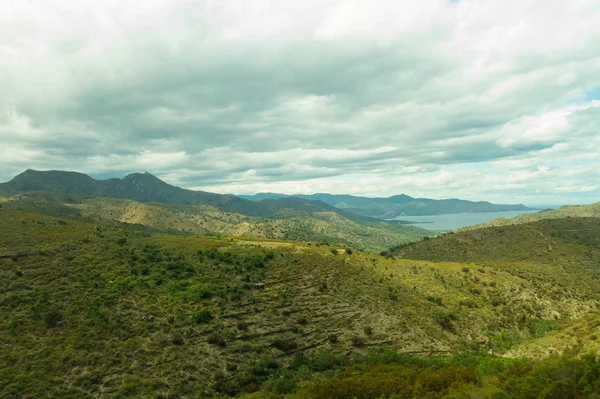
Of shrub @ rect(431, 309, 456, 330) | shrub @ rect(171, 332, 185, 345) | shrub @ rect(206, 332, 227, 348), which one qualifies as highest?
shrub @ rect(171, 332, 185, 345)

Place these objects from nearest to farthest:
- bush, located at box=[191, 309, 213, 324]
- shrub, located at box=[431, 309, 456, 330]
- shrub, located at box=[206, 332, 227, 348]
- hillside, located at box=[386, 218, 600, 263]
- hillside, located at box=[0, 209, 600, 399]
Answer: hillside, located at box=[0, 209, 600, 399] → shrub, located at box=[206, 332, 227, 348] → bush, located at box=[191, 309, 213, 324] → shrub, located at box=[431, 309, 456, 330] → hillside, located at box=[386, 218, 600, 263]

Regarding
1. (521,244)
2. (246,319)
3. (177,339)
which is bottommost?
(177,339)

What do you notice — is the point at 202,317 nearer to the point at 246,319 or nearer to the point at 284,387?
the point at 246,319

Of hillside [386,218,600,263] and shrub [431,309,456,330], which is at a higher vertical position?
hillside [386,218,600,263]

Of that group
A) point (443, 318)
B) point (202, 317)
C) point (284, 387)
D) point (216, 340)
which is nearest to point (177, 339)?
point (216, 340)

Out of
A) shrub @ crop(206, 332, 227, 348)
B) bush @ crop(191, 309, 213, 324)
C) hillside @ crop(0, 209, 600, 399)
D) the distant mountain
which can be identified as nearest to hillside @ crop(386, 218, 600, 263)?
the distant mountain

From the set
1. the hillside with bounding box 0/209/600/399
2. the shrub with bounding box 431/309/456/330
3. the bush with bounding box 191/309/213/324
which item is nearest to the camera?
the hillside with bounding box 0/209/600/399

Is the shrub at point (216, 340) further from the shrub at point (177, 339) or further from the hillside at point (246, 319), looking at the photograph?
the shrub at point (177, 339)

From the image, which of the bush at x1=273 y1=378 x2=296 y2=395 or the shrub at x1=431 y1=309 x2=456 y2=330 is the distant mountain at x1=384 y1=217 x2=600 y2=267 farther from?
the bush at x1=273 y1=378 x2=296 y2=395

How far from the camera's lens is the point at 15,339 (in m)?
35.1

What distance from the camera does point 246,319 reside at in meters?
45.6

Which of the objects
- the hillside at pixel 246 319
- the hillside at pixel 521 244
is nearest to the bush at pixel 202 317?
the hillside at pixel 246 319

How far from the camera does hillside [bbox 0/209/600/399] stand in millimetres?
31656

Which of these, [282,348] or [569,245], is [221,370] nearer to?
[282,348]
